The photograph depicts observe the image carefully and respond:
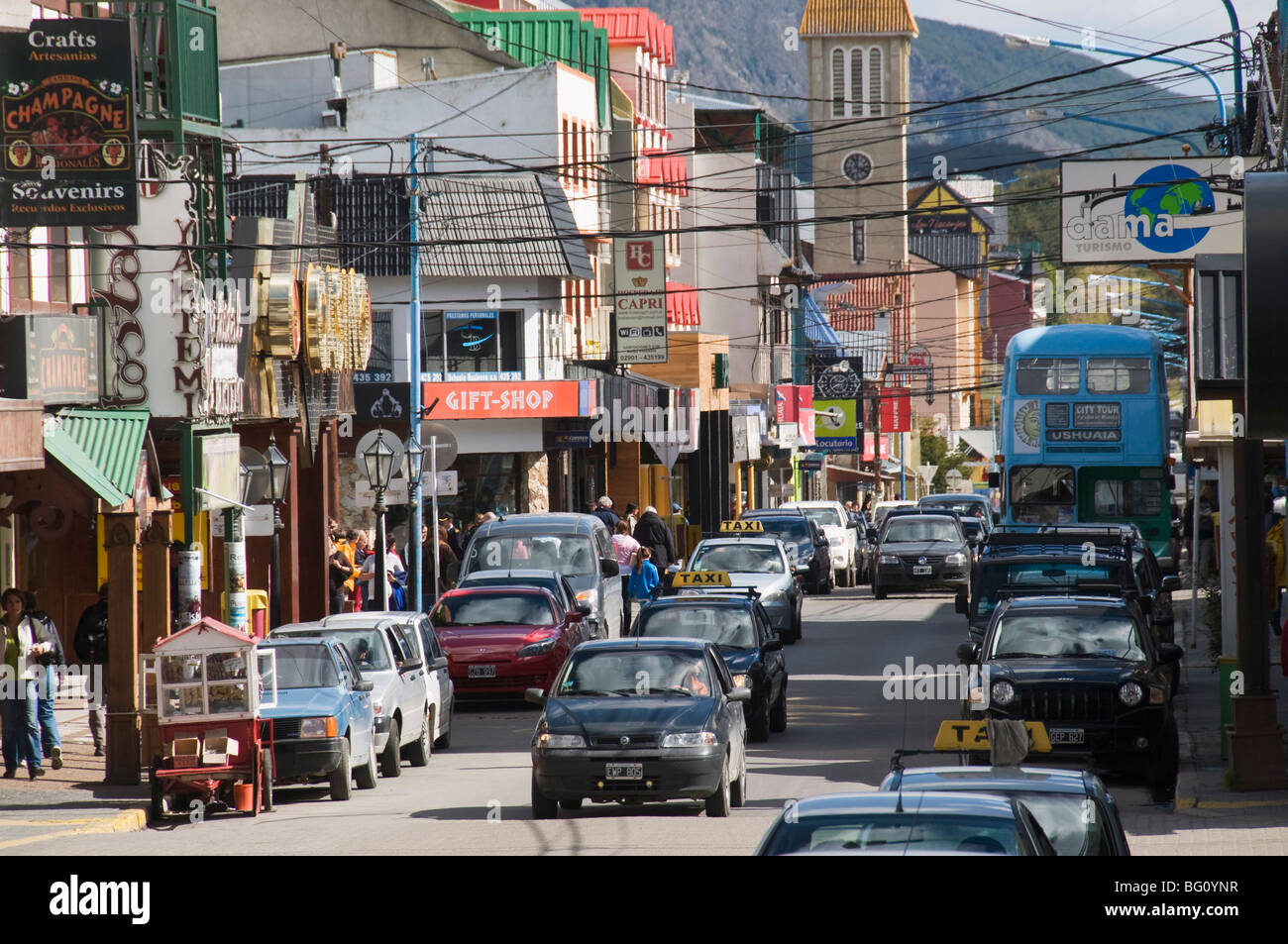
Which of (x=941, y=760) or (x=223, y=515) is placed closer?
(x=941, y=760)

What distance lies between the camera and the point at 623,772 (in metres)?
15.2

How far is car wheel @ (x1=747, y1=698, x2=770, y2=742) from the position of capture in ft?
68.1

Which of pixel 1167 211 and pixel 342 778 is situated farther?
pixel 1167 211

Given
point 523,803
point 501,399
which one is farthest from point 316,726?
point 501,399

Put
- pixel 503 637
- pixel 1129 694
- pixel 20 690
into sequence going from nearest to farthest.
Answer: pixel 1129 694
pixel 20 690
pixel 503 637

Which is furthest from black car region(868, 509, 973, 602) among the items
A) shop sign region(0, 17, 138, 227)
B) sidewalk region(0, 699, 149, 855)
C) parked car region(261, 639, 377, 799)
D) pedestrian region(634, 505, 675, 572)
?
shop sign region(0, 17, 138, 227)

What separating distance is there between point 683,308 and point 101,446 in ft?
151

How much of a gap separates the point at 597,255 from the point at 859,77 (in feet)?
253

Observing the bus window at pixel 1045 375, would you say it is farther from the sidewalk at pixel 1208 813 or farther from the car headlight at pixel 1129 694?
the car headlight at pixel 1129 694

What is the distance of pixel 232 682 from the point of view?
16922 mm

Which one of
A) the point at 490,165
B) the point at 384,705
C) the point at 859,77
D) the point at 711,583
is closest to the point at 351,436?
the point at 490,165

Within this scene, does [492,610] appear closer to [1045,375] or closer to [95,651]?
[95,651]

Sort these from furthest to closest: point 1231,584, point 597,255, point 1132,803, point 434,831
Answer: point 597,255, point 1231,584, point 1132,803, point 434,831

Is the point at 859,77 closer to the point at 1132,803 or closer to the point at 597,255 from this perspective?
the point at 597,255
